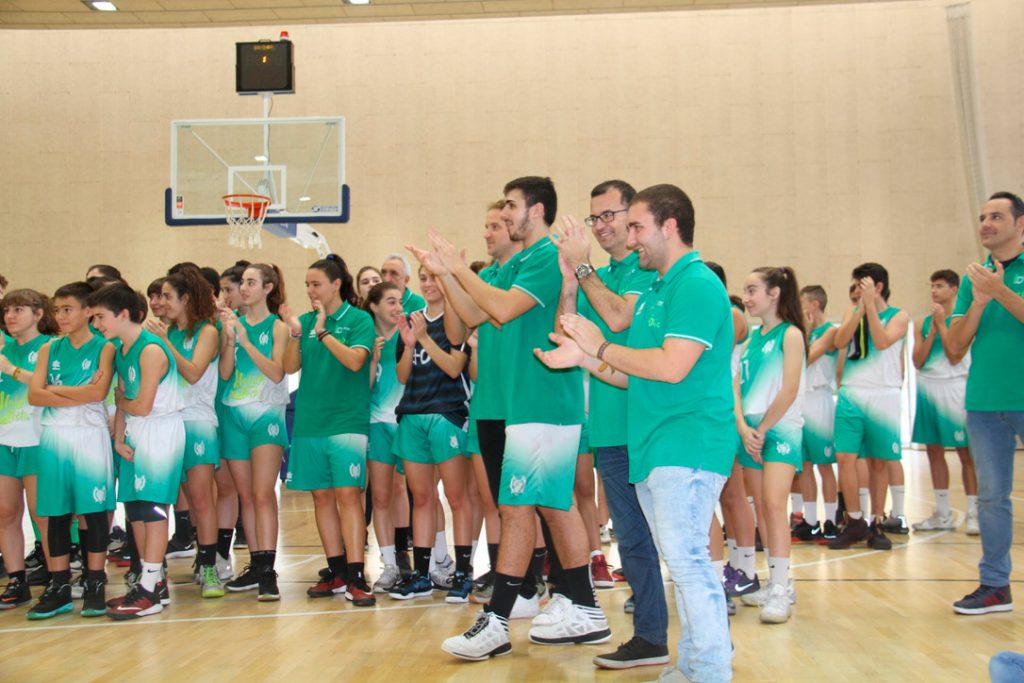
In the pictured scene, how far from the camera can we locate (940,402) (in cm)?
855

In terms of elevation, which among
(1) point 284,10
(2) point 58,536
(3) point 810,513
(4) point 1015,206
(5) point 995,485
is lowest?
(3) point 810,513

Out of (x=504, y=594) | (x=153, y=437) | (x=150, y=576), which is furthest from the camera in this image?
(x=153, y=437)

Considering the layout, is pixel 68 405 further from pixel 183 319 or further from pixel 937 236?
pixel 937 236

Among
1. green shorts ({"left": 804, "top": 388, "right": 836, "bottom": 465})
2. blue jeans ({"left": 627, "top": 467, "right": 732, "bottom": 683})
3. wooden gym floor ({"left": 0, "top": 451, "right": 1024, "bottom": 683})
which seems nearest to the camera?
blue jeans ({"left": 627, "top": 467, "right": 732, "bottom": 683})

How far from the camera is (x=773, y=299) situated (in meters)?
5.39

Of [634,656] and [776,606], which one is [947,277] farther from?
[634,656]

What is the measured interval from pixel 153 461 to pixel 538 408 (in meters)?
2.48

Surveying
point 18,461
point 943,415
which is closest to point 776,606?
point 943,415

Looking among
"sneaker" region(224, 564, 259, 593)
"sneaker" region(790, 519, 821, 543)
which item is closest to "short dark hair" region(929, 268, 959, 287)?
"sneaker" region(790, 519, 821, 543)

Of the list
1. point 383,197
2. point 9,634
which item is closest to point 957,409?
point 9,634

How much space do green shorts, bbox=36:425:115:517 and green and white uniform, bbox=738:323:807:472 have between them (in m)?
3.65

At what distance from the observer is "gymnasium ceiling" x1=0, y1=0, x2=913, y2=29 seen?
12711 mm

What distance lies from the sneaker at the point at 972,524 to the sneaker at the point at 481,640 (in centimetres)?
527

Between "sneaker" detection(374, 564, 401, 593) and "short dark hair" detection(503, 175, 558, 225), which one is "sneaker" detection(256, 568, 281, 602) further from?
"short dark hair" detection(503, 175, 558, 225)
